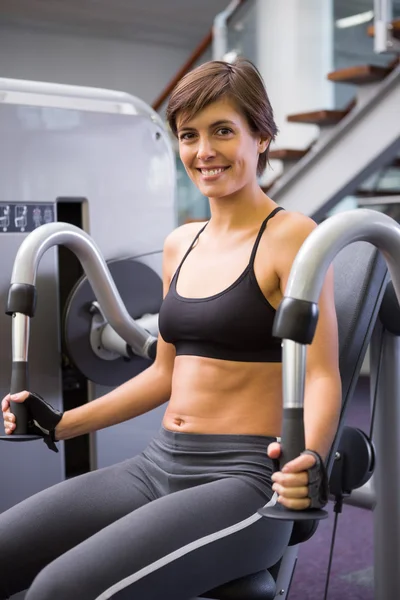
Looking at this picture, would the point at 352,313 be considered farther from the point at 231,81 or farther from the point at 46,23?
the point at 46,23

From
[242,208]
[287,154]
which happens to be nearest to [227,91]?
[242,208]

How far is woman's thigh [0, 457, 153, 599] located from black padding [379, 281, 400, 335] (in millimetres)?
557

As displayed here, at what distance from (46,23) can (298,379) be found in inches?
278

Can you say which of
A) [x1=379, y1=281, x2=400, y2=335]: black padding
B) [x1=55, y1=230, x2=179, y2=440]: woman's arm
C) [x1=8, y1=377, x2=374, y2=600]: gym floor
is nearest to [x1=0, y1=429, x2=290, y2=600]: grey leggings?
[x1=55, y1=230, x2=179, y2=440]: woman's arm

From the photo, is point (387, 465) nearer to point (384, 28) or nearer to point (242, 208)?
point (242, 208)

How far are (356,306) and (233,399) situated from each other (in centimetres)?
25

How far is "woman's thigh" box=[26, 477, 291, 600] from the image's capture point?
1078mm

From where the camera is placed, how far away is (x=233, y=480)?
4.02ft

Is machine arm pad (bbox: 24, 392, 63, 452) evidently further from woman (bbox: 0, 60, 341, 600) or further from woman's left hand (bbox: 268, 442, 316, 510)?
woman's left hand (bbox: 268, 442, 316, 510)

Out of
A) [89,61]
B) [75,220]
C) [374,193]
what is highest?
[89,61]

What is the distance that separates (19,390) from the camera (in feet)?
4.66

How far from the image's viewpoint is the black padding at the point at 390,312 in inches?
61.5

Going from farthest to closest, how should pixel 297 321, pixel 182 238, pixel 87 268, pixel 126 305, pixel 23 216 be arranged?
pixel 126 305 → pixel 23 216 → pixel 87 268 → pixel 182 238 → pixel 297 321

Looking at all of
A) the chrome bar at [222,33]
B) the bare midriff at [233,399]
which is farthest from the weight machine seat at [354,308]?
the chrome bar at [222,33]
